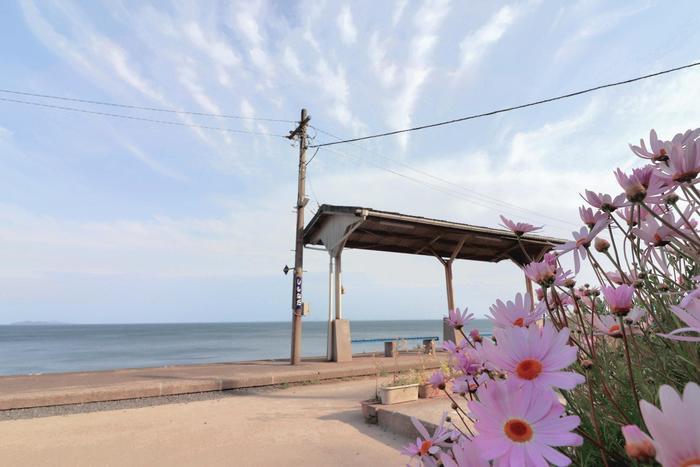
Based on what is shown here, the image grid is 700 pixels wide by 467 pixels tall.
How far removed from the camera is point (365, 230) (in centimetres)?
1089

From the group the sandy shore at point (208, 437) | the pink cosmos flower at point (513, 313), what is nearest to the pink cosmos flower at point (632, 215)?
the pink cosmos flower at point (513, 313)

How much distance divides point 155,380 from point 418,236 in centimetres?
751

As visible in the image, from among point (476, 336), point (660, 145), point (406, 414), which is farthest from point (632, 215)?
point (406, 414)

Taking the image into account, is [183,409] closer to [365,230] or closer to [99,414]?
[99,414]

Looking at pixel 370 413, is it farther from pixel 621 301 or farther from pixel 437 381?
pixel 621 301

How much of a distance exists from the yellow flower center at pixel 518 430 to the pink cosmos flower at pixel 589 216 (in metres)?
0.70

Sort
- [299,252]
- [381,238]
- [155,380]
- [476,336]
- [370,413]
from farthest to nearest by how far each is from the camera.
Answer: [381,238] → [299,252] → [155,380] → [370,413] → [476,336]

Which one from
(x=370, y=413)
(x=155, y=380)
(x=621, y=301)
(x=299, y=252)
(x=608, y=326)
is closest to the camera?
(x=621, y=301)

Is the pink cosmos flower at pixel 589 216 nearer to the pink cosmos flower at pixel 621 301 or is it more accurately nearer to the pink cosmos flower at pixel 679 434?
the pink cosmos flower at pixel 621 301

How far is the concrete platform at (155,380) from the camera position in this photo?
6.26 meters

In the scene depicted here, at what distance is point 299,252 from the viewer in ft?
36.1

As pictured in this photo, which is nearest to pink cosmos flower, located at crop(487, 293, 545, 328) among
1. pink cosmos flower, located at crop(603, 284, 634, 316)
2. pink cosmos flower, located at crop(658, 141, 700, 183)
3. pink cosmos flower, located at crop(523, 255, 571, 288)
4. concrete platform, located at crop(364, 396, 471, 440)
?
pink cosmos flower, located at crop(523, 255, 571, 288)

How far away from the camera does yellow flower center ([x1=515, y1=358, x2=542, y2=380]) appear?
55 centimetres

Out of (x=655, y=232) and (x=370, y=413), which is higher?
(x=655, y=232)
